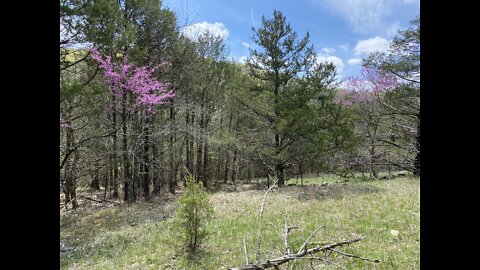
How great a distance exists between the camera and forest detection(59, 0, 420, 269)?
4.67 m

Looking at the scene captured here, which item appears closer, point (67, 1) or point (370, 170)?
point (67, 1)

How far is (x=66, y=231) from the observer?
6.87 m

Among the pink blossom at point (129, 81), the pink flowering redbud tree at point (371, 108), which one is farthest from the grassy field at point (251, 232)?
the pink flowering redbud tree at point (371, 108)

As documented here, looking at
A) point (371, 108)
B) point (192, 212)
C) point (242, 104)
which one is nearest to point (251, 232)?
point (192, 212)

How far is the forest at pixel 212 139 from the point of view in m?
4.67

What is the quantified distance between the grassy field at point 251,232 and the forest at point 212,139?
0.12 ft

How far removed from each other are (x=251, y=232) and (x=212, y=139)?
7834 mm

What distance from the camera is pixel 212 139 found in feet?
41.8

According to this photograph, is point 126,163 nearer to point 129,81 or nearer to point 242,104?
point 129,81

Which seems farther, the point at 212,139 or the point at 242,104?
the point at 212,139

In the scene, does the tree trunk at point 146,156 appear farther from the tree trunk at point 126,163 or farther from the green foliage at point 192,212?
the green foliage at point 192,212
